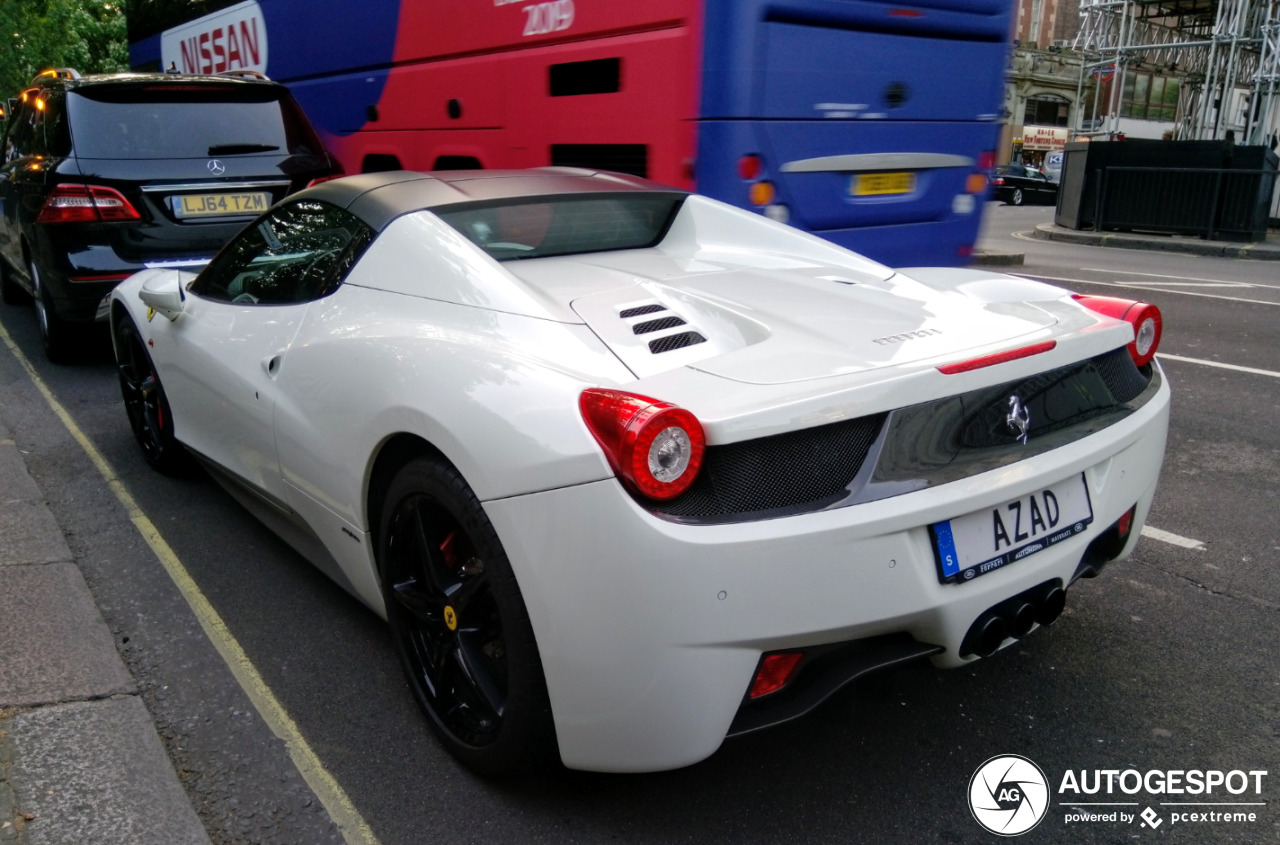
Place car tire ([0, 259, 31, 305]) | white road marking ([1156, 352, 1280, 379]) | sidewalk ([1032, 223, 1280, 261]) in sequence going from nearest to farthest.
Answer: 1. white road marking ([1156, 352, 1280, 379])
2. car tire ([0, 259, 31, 305])
3. sidewalk ([1032, 223, 1280, 261])

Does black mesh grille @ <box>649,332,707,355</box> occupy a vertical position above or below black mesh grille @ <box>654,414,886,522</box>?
above

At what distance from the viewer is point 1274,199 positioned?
20.5 m

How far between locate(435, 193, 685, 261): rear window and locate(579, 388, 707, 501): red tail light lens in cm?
101

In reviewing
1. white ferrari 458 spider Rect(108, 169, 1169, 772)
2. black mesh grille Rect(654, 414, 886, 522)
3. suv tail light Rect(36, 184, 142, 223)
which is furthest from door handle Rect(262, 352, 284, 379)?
suv tail light Rect(36, 184, 142, 223)

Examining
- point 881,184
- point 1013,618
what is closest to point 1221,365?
point 881,184

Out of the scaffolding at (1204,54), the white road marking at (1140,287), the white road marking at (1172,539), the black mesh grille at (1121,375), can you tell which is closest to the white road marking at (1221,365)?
the white road marking at (1140,287)

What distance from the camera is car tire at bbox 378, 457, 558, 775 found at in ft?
7.34

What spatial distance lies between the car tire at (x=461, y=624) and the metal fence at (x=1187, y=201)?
1872 cm

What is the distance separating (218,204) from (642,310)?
4673 millimetres

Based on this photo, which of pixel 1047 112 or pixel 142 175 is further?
pixel 1047 112

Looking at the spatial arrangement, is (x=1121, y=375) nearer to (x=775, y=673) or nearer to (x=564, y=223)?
(x=775, y=673)

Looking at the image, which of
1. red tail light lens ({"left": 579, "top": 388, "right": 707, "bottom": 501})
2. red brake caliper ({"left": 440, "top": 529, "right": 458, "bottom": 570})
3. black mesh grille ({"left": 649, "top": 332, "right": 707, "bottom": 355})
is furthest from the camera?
red brake caliper ({"left": 440, "top": 529, "right": 458, "bottom": 570})

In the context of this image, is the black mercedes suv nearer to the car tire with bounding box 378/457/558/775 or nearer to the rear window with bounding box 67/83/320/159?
the rear window with bounding box 67/83/320/159

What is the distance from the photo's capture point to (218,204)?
20.9 ft
